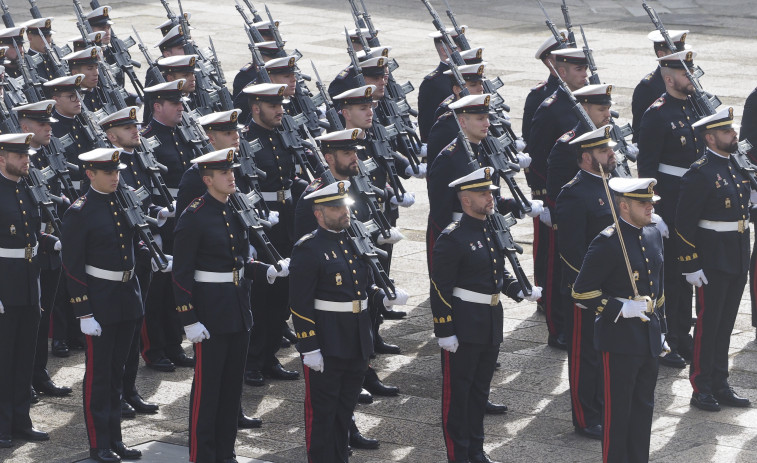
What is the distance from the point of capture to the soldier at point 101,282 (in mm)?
8516

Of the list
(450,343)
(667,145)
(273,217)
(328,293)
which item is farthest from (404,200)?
(328,293)

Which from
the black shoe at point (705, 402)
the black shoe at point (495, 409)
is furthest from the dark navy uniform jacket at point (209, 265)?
the black shoe at point (705, 402)

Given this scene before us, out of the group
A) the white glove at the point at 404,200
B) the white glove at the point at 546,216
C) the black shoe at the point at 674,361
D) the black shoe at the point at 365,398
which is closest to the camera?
the black shoe at the point at 365,398

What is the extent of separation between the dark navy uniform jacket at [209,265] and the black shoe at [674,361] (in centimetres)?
352

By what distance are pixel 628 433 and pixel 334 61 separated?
15004mm

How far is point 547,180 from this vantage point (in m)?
10.4

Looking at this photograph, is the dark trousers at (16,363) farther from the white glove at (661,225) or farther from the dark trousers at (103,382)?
the white glove at (661,225)

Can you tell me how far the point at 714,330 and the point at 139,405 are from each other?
399 centimetres

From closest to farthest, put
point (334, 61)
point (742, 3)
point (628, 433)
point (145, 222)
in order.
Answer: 1. point (628, 433)
2. point (145, 222)
3. point (334, 61)
4. point (742, 3)

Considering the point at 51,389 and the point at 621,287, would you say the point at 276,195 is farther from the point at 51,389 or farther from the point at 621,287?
the point at 621,287

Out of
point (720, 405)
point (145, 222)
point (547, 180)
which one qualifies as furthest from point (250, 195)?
point (720, 405)

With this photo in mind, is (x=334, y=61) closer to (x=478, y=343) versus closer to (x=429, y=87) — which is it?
(x=429, y=87)

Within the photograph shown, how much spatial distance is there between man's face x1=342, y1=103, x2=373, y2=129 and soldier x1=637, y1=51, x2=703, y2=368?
211 cm

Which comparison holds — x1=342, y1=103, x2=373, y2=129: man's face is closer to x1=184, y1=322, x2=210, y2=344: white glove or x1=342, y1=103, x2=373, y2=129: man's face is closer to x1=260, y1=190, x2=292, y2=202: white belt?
x1=260, y1=190, x2=292, y2=202: white belt
